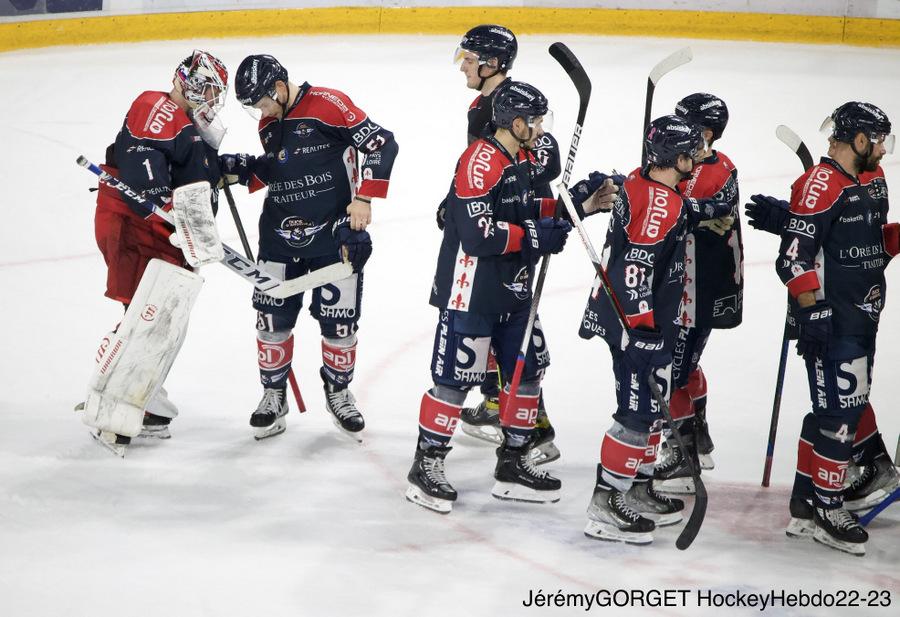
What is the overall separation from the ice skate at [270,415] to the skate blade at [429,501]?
2.51ft

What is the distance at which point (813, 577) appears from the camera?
3.48m

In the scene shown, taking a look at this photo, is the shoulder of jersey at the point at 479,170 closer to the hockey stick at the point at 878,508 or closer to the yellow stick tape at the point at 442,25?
the hockey stick at the point at 878,508

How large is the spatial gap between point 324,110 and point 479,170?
33.3 inches

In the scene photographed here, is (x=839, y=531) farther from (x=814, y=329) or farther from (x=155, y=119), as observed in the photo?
(x=155, y=119)

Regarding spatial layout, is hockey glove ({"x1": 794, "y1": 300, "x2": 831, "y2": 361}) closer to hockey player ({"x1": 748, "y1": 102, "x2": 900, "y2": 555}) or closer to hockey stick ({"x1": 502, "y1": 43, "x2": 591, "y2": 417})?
hockey player ({"x1": 748, "y1": 102, "x2": 900, "y2": 555})

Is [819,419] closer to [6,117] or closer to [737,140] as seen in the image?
[737,140]

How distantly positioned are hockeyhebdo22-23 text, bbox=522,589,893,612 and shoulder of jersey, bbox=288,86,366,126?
181cm

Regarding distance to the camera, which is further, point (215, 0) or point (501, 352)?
point (215, 0)

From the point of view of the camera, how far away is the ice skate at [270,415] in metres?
4.42

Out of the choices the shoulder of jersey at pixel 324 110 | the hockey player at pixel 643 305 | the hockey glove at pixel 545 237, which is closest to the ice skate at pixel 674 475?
the hockey player at pixel 643 305

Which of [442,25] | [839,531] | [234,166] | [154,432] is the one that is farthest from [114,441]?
[442,25]

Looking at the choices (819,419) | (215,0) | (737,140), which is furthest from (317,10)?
(819,419)

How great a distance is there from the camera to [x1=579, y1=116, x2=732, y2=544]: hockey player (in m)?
3.41

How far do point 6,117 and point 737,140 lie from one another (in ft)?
17.0
